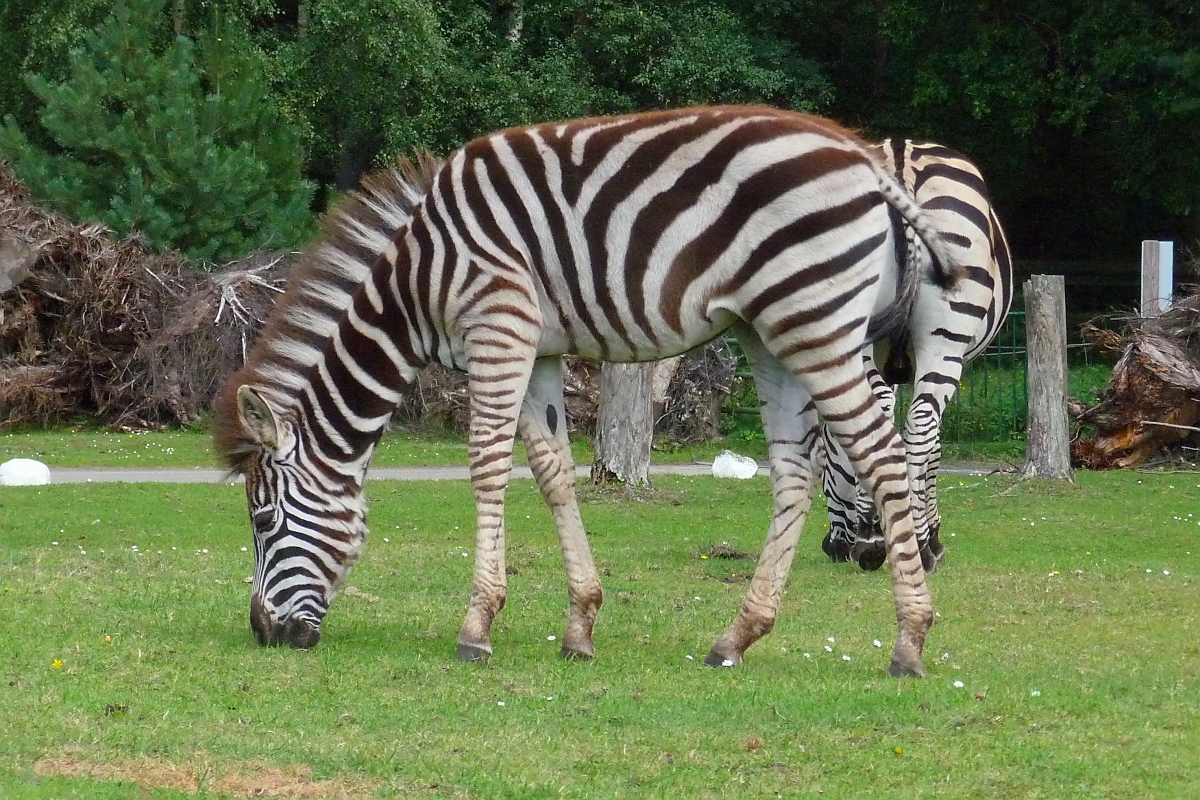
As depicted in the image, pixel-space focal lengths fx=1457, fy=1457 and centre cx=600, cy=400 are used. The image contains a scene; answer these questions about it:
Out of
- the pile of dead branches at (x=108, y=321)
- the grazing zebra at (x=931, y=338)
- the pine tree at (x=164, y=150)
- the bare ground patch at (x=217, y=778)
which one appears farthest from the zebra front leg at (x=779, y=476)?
the pine tree at (x=164, y=150)

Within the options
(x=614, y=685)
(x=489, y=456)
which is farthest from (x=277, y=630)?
(x=614, y=685)

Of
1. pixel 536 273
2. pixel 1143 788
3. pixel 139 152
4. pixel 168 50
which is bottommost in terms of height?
pixel 1143 788

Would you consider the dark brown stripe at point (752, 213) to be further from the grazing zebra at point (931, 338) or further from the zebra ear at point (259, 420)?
the grazing zebra at point (931, 338)

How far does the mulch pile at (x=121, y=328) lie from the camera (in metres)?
25.0

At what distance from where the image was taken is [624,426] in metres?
16.4

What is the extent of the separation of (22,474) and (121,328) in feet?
29.6

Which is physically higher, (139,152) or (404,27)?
(404,27)

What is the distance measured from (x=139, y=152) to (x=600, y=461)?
52.5ft

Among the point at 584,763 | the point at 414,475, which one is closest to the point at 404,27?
the point at 414,475

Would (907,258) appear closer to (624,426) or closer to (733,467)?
(624,426)

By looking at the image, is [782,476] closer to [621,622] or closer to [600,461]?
[621,622]

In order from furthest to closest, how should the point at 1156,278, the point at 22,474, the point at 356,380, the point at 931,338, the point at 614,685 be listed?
the point at 1156,278, the point at 22,474, the point at 931,338, the point at 356,380, the point at 614,685

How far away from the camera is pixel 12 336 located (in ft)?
85.6

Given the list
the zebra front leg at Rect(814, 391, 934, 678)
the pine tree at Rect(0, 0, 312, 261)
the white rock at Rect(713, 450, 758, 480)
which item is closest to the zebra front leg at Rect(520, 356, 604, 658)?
the zebra front leg at Rect(814, 391, 934, 678)
